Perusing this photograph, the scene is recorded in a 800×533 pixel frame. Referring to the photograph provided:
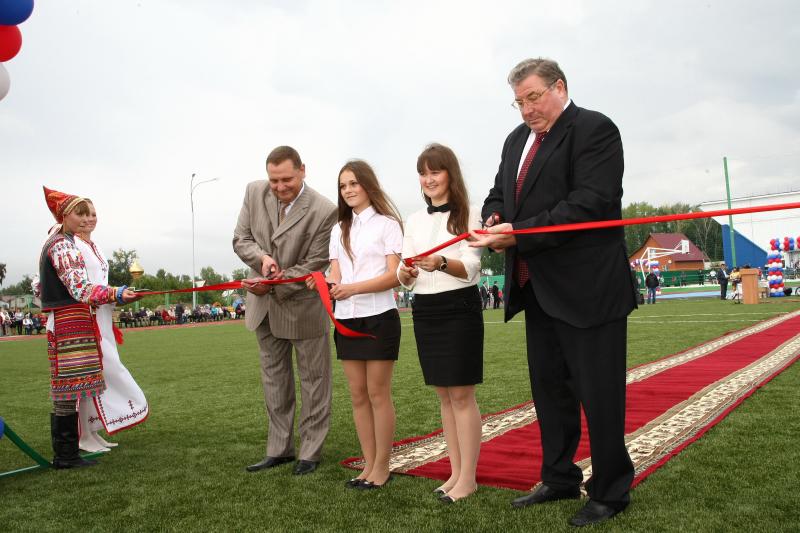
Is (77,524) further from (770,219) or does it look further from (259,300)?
(770,219)

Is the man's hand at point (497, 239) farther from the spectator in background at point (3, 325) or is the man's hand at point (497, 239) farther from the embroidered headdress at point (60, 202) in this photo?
the spectator in background at point (3, 325)

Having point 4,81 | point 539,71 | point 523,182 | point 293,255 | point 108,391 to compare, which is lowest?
point 108,391

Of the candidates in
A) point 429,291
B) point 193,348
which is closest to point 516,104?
point 429,291

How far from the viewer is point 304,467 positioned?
12.2 ft

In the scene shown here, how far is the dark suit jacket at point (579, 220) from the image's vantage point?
2.59 m

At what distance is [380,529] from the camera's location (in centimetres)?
268

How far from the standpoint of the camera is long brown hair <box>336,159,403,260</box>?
11.4 feet

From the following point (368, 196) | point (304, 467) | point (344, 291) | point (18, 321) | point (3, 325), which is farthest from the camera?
point (18, 321)

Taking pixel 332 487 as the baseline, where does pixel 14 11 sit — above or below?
above

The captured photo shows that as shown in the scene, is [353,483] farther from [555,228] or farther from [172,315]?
[172,315]

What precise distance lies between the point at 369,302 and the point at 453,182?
2.50ft

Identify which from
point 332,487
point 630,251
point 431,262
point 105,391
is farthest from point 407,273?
point 630,251

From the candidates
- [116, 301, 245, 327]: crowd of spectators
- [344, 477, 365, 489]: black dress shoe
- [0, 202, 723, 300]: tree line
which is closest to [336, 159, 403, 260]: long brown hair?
[344, 477, 365, 489]: black dress shoe

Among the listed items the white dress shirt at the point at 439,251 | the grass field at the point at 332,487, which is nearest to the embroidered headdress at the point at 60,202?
the grass field at the point at 332,487
